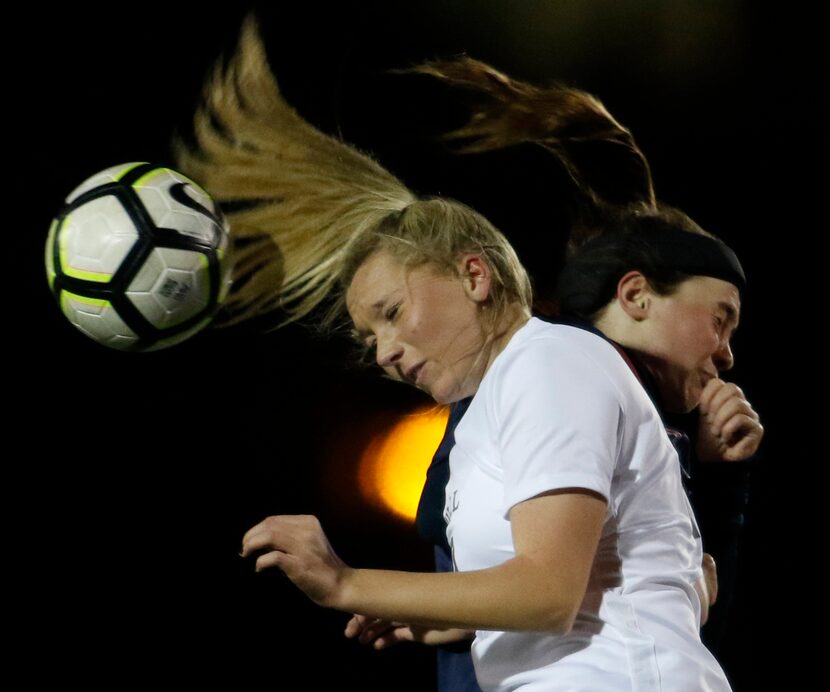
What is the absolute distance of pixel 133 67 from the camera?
2.19 meters

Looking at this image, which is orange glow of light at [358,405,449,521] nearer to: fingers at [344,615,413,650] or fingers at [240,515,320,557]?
fingers at [344,615,413,650]

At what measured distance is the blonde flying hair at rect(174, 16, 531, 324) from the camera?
4.98 feet

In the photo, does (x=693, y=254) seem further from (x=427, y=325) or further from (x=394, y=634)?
(x=394, y=634)

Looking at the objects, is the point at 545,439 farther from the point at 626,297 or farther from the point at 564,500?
the point at 626,297

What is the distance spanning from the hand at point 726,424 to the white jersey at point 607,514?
425 mm

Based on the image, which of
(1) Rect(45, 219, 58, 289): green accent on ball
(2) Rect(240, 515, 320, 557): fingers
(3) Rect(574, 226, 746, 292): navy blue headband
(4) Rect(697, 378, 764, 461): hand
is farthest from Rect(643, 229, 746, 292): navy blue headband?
(1) Rect(45, 219, 58, 289): green accent on ball

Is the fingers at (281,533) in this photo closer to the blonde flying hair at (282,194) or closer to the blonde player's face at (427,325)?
the blonde player's face at (427,325)

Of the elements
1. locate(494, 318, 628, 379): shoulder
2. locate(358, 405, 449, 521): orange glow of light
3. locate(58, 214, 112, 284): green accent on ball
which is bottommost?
locate(358, 405, 449, 521): orange glow of light

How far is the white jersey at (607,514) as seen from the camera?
92 centimetres

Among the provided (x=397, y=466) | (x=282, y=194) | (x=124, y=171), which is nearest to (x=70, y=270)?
(x=124, y=171)

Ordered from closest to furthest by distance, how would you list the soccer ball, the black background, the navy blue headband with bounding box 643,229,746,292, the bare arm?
the bare arm, the navy blue headband with bounding box 643,229,746,292, the soccer ball, the black background

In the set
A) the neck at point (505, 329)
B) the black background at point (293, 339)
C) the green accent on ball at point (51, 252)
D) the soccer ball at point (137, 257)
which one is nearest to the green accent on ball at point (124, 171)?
the soccer ball at point (137, 257)

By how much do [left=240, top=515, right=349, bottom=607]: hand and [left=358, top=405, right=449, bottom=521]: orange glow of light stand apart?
154 cm

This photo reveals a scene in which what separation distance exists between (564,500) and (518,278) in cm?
44
